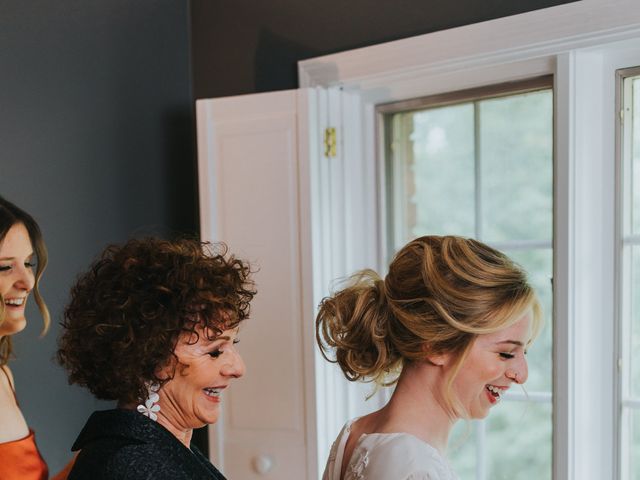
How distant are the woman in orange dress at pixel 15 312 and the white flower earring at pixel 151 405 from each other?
61 centimetres

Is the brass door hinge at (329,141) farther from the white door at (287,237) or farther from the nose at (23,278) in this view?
the nose at (23,278)

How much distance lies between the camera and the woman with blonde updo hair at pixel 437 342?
1509 millimetres

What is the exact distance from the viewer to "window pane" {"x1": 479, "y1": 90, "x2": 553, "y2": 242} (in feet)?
8.15

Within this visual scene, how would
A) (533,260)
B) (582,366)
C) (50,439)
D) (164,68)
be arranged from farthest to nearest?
(164,68), (50,439), (533,260), (582,366)

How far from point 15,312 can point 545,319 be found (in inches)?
61.7

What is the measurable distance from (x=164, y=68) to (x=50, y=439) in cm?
143

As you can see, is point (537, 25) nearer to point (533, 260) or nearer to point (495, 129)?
point (495, 129)

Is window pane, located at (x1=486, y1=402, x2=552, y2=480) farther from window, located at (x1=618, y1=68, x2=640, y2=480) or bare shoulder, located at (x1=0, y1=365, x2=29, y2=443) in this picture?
bare shoulder, located at (x1=0, y1=365, x2=29, y2=443)

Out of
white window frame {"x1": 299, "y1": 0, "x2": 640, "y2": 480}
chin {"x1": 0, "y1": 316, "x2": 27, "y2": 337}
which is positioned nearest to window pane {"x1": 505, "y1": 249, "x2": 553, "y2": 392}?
white window frame {"x1": 299, "y1": 0, "x2": 640, "y2": 480}

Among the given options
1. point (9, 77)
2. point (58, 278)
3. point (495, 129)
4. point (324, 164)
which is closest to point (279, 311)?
point (324, 164)

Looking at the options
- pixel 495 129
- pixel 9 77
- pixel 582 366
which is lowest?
pixel 582 366

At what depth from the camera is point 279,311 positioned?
9.10ft

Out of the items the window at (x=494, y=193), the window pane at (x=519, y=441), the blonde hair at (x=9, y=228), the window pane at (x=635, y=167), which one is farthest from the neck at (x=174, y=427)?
the window pane at (x=635, y=167)

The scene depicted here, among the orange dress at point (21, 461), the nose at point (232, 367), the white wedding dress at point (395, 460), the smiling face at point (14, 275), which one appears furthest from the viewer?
the smiling face at point (14, 275)
